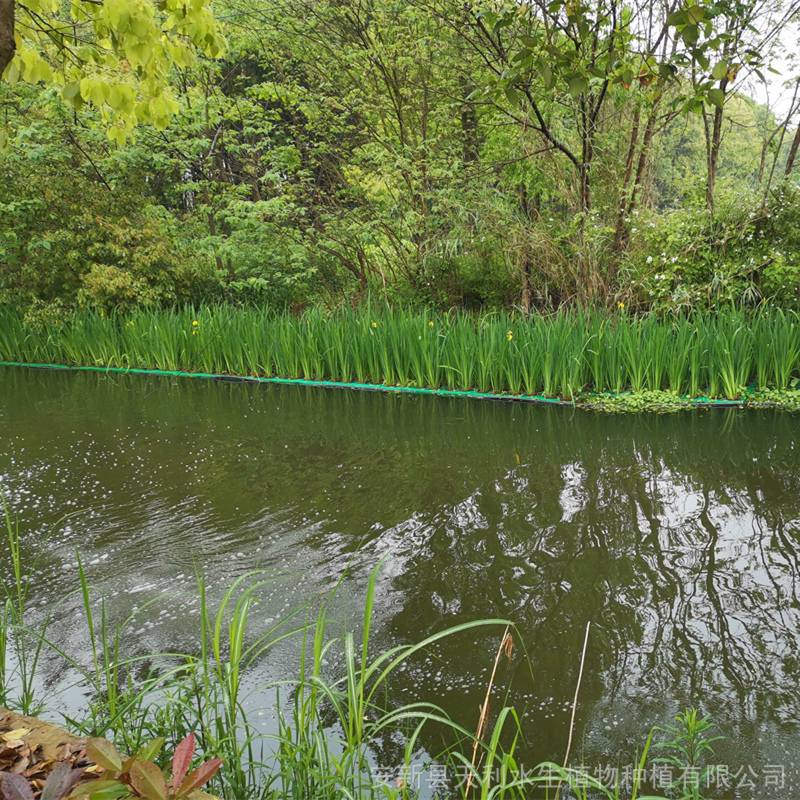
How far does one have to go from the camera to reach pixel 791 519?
11.0 feet

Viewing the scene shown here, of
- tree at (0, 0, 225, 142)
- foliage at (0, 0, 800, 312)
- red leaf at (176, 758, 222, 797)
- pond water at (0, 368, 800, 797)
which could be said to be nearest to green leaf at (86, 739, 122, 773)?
red leaf at (176, 758, 222, 797)

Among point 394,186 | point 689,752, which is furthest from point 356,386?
point 689,752

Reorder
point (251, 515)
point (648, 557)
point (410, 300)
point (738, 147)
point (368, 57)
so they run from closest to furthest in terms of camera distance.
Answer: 1. point (648, 557)
2. point (251, 515)
3. point (368, 57)
4. point (410, 300)
5. point (738, 147)

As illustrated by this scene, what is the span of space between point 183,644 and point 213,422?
3145 millimetres

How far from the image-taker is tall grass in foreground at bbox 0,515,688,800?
1441 mm

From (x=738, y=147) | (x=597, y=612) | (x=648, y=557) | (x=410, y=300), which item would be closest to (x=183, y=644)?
(x=597, y=612)

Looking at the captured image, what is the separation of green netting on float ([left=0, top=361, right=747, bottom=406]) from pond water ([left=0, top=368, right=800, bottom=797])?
18 cm

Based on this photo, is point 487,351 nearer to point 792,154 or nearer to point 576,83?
point 792,154

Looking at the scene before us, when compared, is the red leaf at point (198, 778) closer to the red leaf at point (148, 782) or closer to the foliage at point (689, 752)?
the red leaf at point (148, 782)

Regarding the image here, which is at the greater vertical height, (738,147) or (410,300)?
(738,147)

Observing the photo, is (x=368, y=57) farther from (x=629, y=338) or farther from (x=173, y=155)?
(x=629, y=338)

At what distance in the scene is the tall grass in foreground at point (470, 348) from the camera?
18.2 ft

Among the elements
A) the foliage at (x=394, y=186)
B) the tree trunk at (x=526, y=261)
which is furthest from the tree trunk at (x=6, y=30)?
the tree trunk at (x=526, y=261)

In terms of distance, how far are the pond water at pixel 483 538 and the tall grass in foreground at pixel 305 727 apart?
0.39ft
